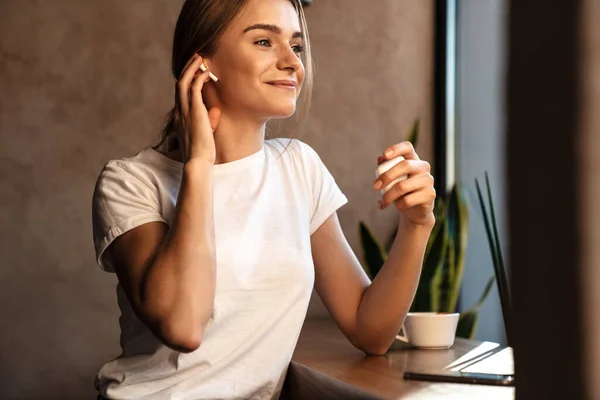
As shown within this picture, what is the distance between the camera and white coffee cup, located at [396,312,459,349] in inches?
66.5

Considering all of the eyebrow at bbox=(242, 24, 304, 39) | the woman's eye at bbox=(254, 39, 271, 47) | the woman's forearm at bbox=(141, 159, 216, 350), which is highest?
the eyebrow at bbox=(242, 24, 304, 39)

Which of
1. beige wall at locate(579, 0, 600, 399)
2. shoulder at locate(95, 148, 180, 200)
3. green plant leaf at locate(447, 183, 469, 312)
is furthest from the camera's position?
green plant leaf at locate(447, 183, 469, 312)

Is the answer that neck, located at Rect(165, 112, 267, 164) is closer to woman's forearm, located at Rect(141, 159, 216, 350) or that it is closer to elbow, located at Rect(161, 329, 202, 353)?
woman's forearm, located at Rect(141, 159, 216, 350)

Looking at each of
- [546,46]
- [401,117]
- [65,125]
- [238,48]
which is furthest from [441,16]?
[546,46]

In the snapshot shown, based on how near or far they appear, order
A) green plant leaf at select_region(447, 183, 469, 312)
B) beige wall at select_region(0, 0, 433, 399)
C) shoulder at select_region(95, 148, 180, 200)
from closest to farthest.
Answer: shoulder at select_region(95, 148, 180, 200), green plant leaf at select_region(447, 183, 469, 312), beige wall at select_region(0, 0, 433, 399)

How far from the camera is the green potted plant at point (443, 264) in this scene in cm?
216

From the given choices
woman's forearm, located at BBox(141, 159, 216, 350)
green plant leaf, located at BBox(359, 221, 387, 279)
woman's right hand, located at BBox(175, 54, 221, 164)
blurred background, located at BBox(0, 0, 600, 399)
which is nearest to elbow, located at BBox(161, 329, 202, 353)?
woman's forearm, located at BBox(141, 159, 216, 350)

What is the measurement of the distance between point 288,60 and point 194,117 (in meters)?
0.24

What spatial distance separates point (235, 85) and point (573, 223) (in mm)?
1360

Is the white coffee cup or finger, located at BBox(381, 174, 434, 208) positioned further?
the white coffee cup

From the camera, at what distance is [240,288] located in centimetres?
141

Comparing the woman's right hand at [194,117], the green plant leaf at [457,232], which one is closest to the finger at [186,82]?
the woman's right hand at [194,117]

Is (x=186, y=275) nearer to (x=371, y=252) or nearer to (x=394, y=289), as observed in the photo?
(x=394, y=289)

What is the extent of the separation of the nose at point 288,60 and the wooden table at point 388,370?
0.60 meters
